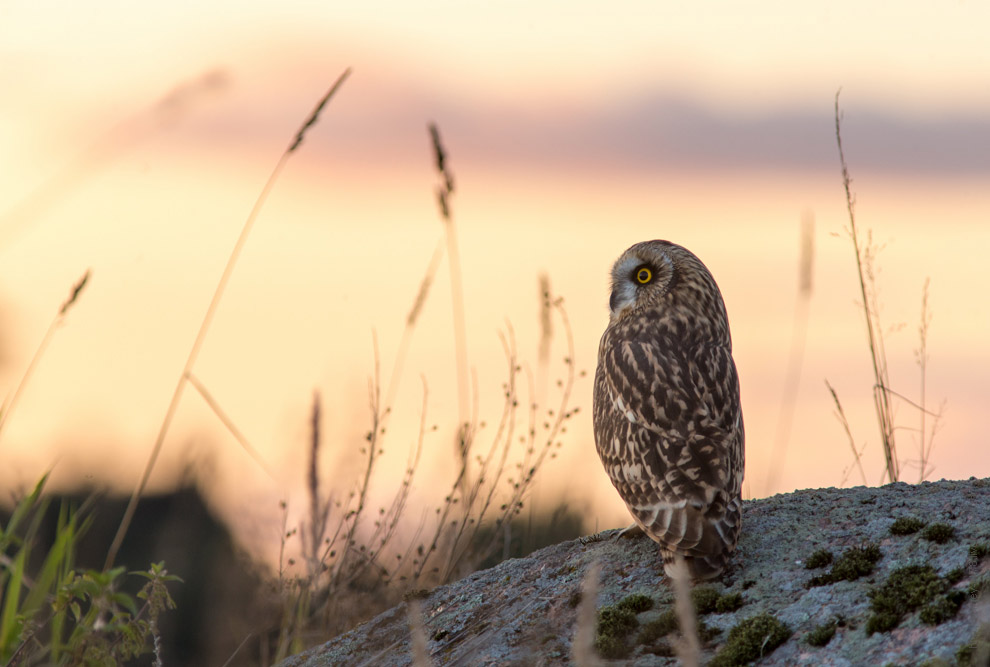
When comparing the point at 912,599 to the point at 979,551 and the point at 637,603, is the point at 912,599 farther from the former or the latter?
the point at 637,603

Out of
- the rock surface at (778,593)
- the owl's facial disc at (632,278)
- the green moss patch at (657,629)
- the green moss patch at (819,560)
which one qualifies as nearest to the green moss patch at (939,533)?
the rock surface at (778,593)

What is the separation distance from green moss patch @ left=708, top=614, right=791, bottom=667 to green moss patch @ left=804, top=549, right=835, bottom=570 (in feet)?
1.52

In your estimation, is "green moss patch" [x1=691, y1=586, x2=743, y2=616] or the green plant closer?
the green plant

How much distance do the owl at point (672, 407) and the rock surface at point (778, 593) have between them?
26 centimetres

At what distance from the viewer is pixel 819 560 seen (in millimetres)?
4625

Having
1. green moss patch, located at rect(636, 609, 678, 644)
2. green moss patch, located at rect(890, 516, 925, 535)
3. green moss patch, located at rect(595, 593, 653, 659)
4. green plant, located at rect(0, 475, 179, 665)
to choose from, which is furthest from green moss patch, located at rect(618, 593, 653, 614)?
green plant, located at rect(0, 475, 179, 665)

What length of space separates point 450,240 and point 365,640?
232 cm

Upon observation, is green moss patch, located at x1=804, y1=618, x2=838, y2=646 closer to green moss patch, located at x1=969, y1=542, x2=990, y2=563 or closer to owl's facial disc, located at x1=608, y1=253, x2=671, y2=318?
green moss patch, located at x1=969, y1=542, x2=990, y2=563

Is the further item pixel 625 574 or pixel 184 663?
pixel 184 663

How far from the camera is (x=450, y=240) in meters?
6.38

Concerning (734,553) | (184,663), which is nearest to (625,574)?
(734,553)

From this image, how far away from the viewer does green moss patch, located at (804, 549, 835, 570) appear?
15.1 feet

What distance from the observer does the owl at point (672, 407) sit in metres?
4.75

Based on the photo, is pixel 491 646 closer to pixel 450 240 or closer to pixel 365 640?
pixel 365 640
